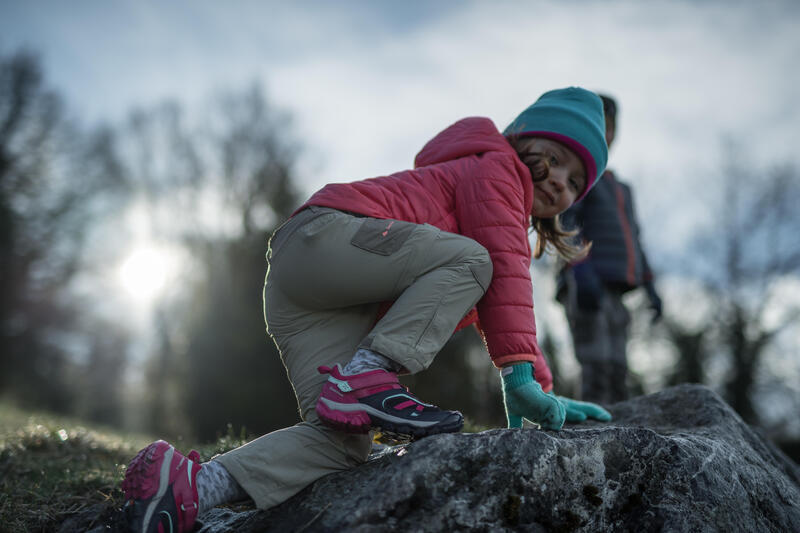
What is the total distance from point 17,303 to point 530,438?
72.8 ft

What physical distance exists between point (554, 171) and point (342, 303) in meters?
1.24

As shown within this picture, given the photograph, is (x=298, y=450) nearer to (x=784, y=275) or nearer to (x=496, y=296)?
(x=496, y=296)

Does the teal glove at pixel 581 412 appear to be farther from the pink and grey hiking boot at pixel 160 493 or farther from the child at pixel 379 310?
the pink and grey hiking boot at pixel 160 493

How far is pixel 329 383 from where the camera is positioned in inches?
69.9

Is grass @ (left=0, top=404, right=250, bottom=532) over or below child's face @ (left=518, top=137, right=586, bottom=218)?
below

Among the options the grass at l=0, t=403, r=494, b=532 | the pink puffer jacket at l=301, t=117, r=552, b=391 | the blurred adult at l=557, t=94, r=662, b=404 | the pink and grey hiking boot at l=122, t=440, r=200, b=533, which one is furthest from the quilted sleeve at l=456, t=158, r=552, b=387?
the blurred adult at l=557, t=94, r=662, b=404

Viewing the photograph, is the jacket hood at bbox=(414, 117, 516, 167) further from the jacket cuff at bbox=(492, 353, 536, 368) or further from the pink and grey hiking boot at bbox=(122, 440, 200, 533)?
the pink and grey hiking boot at bbox=(122, 440, 200, 533)

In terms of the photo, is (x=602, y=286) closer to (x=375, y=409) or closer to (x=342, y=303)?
(x=342, y=303)

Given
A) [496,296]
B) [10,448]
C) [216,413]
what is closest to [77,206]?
[216,413]

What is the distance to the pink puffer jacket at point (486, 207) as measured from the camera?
2053mm

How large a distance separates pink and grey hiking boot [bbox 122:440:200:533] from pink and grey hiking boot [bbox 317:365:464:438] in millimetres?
473

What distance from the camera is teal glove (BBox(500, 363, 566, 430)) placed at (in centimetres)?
197

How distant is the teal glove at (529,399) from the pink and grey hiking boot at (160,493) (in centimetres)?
115

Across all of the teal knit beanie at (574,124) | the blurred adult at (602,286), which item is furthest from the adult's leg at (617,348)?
the teal knit beanie at (574,124)
